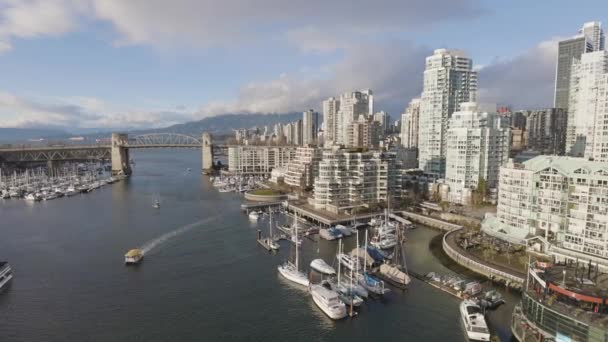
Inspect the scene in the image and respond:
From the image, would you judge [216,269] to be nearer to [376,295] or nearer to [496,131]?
[376,295]

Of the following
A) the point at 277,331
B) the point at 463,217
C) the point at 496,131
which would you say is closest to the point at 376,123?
the point at 496,131

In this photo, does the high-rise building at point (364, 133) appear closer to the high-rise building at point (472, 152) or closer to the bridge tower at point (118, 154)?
the high-rise building at point (472, 152)

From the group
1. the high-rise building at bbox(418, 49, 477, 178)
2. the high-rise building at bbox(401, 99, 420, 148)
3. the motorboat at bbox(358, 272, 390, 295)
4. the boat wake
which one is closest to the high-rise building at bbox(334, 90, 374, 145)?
the high-rise building at bbox(401, 99, 420, 148)

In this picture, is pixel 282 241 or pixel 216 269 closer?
pixel 216 269

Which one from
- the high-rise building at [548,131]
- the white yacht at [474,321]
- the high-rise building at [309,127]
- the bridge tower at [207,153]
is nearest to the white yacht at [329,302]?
the white yacht at [474,321]

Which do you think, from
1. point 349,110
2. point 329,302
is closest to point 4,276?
point 329,302

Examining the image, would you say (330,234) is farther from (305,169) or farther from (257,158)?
(257,158)

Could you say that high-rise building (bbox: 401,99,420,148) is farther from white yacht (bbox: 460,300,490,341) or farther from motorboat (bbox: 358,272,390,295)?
white yacht (bbox: 460,300,490,341)
